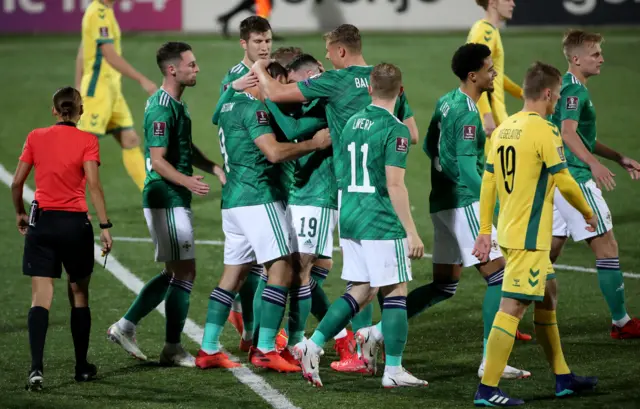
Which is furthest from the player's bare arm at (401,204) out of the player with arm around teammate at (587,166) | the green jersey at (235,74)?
the player with arm around teammate at (587,166)

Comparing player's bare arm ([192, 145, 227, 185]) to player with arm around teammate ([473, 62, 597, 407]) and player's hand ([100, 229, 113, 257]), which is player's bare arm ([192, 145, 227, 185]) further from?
player with arm around teammate ([473, 62, 597, 407])

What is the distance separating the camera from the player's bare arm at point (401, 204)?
300 inches

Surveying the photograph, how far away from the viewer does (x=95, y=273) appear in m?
11.6

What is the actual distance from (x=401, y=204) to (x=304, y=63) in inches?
66.4

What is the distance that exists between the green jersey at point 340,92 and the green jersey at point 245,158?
404 mm

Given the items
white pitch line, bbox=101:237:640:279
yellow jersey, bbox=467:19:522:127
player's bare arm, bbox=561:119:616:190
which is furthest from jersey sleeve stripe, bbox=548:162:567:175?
white pitch line, bbox=101:237:640:279

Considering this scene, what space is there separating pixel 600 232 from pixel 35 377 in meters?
4.25

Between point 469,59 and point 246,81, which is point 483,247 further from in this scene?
point 246,81

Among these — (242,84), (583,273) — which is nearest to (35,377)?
(242,84)

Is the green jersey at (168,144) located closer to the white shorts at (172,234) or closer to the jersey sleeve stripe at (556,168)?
the white shorts at (172,234)

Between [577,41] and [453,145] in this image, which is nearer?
[453,145]

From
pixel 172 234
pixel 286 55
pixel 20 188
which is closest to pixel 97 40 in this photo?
pixel 286 55

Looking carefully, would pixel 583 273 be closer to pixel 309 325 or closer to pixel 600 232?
pixel 600 232

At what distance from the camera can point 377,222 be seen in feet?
25.7
